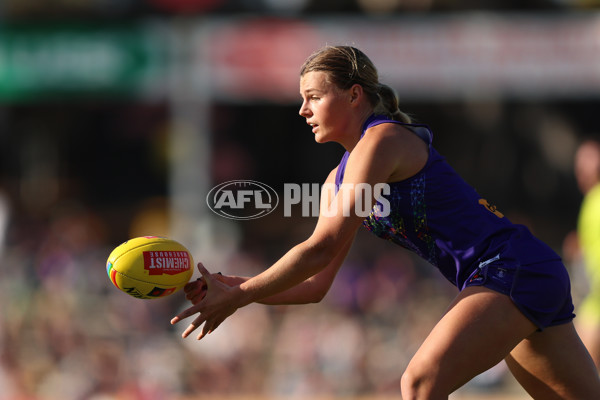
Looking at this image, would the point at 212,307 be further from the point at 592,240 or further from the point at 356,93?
the point at 592,240

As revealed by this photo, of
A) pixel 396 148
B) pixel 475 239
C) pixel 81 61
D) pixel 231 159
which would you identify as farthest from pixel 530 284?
pixel 231 159

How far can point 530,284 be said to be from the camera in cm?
378

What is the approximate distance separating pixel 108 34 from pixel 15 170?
5642mm

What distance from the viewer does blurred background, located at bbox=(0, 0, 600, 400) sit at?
34.4 ft

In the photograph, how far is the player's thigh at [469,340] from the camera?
11.9 feet

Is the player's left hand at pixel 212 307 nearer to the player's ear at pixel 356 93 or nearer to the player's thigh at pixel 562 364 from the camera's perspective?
the player's ear at pixel 356 93

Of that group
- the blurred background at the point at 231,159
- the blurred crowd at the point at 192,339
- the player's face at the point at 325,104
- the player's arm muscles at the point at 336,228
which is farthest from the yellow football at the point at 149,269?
the blurred crowd at the point at 192,339

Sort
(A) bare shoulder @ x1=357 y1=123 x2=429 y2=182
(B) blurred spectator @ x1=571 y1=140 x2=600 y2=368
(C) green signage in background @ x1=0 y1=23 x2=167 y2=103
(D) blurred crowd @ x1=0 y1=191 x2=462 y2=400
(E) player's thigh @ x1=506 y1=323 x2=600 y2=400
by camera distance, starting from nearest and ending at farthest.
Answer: (A) bare shoulder @ x1=357 y1=123 x2=429 y2=182, (E) player's thigh @ x1=506 y1=323 x2=600 y2=400, (B) blurred spectator @ x1=571 y1=140 x2=600 y2=368, (D) blurred crowd @ x1=0 y1=191 x2=462 y2=400, (C) green signage in background @ x1=0 y1=23 x2=167 y2=103

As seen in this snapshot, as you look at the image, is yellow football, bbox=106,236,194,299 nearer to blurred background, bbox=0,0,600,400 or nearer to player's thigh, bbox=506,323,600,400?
player's thigh, bbox=506,323,600,400

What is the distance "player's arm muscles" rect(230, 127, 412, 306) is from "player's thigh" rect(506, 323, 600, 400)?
0.97m

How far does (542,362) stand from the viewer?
155 inches

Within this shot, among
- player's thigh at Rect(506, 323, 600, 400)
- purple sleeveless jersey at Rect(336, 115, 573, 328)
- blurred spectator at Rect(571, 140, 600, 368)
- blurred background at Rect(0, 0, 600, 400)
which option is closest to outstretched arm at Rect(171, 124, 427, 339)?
purple sleeveless jersey at Rect(336, 115, 573, 328)

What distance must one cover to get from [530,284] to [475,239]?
0.29 meters

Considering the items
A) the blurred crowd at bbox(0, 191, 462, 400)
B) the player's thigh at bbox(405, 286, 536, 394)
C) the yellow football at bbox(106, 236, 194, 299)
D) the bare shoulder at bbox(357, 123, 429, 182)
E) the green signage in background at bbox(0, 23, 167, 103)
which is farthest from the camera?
the green signage in background at bbox(0, 23, 167, 103)
